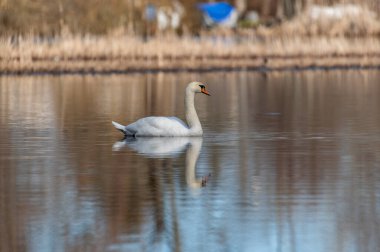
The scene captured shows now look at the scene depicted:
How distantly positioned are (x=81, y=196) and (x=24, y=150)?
503 centimetres

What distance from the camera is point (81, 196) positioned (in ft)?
44.2

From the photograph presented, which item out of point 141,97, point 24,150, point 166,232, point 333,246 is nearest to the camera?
point 333,246

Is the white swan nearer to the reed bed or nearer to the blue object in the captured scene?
the reed bed

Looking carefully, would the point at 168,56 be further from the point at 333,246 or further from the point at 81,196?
the point at 333,246

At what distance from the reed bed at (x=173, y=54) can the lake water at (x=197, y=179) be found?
39.1 ft

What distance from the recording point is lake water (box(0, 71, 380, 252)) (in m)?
11.1

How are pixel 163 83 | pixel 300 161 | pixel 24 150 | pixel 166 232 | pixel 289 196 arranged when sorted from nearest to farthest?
pixel 166 232 → pixel 289 196 → pixel 300 161 → pixel 24 150 → pixel 163 83

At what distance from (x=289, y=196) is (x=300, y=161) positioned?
318cm

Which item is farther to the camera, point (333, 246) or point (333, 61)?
point (333, 61)

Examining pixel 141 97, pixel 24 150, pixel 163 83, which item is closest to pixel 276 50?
pixel 163 83

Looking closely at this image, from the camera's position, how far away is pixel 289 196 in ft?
43.6

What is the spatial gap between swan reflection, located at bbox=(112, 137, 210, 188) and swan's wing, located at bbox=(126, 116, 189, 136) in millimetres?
87

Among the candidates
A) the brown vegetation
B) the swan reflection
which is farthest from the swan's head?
the brown vegetation

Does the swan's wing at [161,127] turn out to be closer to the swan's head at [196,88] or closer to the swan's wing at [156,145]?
the swan's wing at [156,145]
